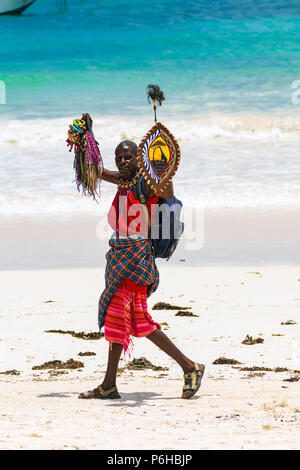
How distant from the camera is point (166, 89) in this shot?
88.3ft

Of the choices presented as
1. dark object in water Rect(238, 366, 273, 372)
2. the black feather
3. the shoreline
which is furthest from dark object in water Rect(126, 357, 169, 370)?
the shoreline

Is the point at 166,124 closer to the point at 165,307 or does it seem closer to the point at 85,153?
the point at 165,307

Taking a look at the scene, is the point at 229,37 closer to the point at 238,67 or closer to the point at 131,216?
the point at 238,67

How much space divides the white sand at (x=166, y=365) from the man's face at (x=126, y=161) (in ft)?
4.46

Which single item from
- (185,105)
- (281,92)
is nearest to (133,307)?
(185,105)

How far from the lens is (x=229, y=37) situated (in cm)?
3294

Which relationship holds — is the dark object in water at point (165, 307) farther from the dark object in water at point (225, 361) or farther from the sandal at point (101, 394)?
the sandal at point (101, 394)

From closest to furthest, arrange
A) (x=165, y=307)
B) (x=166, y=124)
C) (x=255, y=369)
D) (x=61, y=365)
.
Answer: (x=255, y=369)
(x=61, y=365)
(x=165, y=307)
(x=166, y=124)

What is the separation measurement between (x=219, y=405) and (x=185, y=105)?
20.8 meters

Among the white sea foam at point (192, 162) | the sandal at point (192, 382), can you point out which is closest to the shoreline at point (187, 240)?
the white sea foam at point (192, 162)

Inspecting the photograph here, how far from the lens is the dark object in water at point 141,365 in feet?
17.6

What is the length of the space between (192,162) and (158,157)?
41.9 feet

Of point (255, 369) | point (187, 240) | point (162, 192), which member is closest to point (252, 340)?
point (255, 369)

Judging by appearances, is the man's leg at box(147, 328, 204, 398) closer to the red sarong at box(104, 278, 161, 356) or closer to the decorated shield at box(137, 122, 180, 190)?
the red sarong at box(104, 278, 161, 356)
